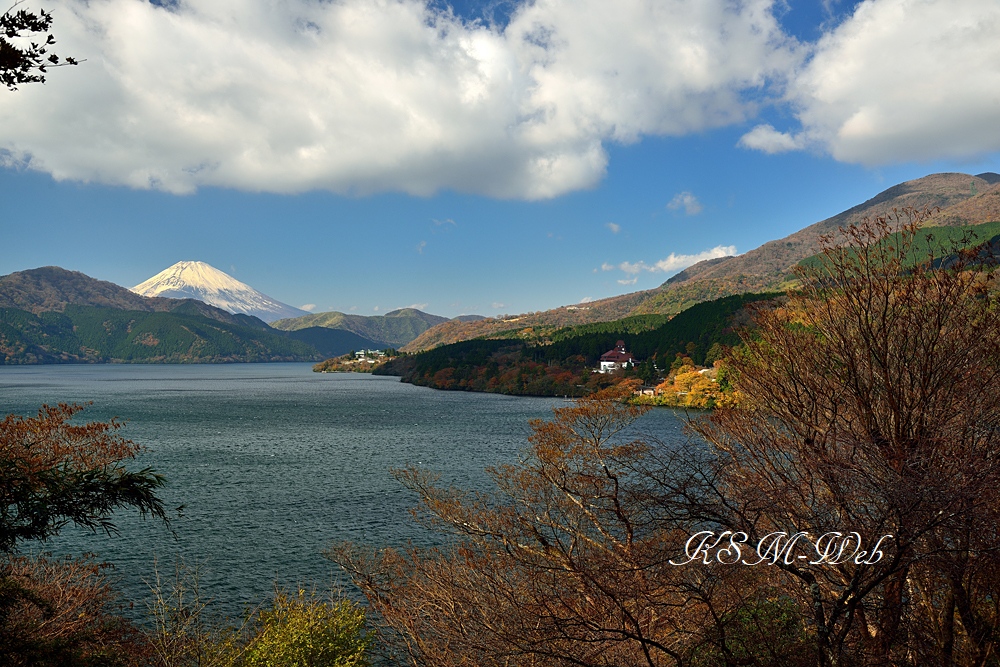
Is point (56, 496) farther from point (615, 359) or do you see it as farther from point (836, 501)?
point (615, 359)

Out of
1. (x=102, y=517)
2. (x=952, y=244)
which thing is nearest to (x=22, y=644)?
(x=102, y=517)

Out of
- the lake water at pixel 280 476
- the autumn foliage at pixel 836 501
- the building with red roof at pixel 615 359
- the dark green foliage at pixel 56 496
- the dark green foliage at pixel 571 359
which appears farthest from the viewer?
the building with red roof at pixel 615 359

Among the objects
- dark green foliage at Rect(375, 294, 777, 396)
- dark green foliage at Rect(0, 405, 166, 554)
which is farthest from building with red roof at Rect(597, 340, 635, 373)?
dark green foliage at Rect(0, 405, 166, 554)

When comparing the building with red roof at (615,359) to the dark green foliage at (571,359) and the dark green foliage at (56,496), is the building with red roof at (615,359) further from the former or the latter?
the dark green foliage at (56,496)

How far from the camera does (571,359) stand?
170 metres


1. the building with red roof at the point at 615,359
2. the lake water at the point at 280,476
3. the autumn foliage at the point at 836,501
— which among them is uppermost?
the autumn foliage at the point at 836,501

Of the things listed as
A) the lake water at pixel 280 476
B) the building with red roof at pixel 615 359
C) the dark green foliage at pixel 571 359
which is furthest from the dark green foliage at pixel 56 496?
the building with red roof at pixel 615 359

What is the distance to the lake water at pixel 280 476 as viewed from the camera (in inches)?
1057

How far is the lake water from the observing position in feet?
88.1

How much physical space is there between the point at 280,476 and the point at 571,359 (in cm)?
12924

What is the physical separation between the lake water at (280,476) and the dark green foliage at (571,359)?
39.6 metres

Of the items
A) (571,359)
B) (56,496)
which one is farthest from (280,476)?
(571,359)

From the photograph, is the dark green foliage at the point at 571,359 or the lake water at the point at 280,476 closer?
the lake water at the point at 280,476

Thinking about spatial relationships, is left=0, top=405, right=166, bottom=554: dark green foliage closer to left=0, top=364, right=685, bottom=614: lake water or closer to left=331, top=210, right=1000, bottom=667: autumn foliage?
left=331, top=210, right=1000, bottom=667: autumn foliage
